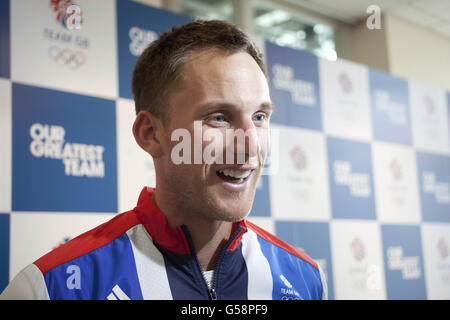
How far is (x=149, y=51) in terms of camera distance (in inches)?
29.5

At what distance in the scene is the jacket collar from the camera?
70 centimetres

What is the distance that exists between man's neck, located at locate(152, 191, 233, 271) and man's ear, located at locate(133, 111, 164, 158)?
8cm

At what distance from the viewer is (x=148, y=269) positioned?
69cm

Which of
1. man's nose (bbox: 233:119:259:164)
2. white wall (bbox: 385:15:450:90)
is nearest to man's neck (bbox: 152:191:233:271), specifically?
man's nose (bbox: 233:119:259:164)

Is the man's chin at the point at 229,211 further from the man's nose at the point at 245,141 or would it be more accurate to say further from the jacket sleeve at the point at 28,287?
the jacket sleeve at the point at 28,287

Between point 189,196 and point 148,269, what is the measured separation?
0.13 m

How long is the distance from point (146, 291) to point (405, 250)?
238 cm

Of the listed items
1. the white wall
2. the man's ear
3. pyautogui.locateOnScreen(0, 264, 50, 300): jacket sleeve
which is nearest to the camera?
pyautogui.locateOnScreen(0, 264, 50, 300): jacket sleeve

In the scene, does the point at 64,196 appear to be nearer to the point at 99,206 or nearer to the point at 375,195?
the point at 99,206

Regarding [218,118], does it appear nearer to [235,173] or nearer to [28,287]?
[235,173]

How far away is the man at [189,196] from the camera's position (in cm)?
63

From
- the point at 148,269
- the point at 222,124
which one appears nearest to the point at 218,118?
the point at 222,124

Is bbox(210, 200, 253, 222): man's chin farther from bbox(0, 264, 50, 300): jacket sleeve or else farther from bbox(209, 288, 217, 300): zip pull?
bbox(0, 264, 50, 300): jacket sleeve
